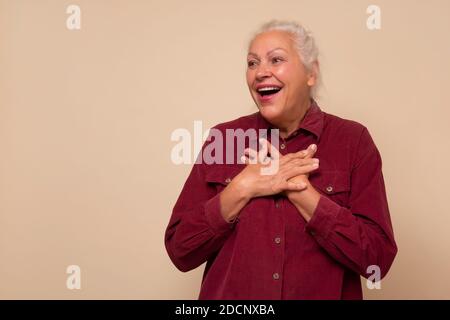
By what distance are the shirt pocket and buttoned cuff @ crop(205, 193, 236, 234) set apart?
9.3 inches

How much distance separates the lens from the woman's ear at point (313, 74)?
1.43 metres

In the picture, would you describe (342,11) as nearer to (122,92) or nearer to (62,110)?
(122,92)

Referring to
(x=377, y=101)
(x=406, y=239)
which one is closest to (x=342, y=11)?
(x=377, y=101)

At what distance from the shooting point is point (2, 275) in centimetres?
226

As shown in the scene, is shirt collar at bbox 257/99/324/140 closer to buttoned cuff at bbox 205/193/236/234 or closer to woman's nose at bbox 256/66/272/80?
woman's nose at bbox 256/66/272/80

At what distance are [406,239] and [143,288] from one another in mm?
1033

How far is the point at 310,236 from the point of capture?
1.29 meters

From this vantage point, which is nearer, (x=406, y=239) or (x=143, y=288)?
(x=406, y=239)

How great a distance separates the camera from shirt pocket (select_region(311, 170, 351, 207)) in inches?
51.9

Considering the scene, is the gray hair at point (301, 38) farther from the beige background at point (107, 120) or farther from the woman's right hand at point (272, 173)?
the beige background at point (107, 120)

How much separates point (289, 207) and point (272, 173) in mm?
90

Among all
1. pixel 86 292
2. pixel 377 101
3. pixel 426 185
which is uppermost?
pixel 377 101

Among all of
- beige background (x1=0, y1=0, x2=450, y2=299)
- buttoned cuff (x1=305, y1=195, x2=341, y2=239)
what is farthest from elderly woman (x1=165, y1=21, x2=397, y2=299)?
beige background (x1=0, y1=0, x2=450, y2=299)

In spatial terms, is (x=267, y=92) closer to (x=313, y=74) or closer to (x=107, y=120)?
(x=313, y=74)
